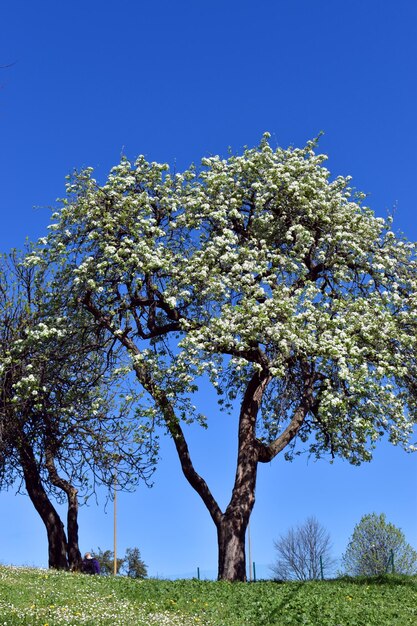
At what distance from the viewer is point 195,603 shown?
52.4ft

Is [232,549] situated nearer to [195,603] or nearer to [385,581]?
[195,603]

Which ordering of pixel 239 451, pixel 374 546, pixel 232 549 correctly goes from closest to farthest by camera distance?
pixel 232 549
pixel 239 451
pixel 374 546

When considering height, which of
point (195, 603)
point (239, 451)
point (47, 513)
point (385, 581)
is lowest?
point (195, 603)

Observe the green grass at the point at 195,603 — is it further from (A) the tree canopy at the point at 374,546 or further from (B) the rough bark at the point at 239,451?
(A) the tree canopy at the point at 374,546

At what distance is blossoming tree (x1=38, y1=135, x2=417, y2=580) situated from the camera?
19.3 m

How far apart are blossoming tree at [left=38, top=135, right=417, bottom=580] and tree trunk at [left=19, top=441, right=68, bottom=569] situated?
6.44m

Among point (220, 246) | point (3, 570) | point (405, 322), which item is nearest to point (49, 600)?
point (3, 570)

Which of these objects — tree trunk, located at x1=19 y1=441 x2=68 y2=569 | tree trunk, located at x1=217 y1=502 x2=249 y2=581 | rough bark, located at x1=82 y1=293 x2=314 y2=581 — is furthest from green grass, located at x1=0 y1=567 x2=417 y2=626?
tree trunk, located at x1=19 y1=441 x2=68 y2=569

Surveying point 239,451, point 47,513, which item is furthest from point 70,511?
point 239,451

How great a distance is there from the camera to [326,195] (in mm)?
22906

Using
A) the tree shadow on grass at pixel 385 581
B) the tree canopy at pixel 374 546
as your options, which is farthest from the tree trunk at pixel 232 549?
the tree canopy at pixel 374 546

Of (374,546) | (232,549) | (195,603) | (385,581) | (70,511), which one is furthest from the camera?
(374,546)

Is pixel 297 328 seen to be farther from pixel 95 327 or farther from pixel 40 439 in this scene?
pixel 40 439

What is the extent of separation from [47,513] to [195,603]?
37.2 ft
